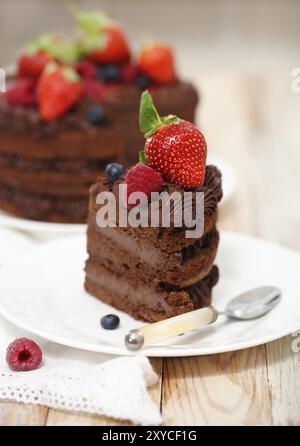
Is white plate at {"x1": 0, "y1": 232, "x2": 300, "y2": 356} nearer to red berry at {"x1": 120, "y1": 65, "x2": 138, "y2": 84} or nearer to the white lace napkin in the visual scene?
the white lace napkin

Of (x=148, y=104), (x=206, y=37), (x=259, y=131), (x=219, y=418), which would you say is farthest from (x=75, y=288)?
(x=206, y=37)

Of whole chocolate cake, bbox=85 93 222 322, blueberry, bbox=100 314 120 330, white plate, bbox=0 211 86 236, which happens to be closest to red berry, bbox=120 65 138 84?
white plate, bbox=0 211 86 236

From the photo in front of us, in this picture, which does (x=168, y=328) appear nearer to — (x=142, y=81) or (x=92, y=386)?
(x=92, y=386)

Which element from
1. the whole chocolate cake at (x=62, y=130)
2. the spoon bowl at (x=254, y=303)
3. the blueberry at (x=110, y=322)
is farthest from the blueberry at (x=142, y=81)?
the blueberry at (x=110, y=322)

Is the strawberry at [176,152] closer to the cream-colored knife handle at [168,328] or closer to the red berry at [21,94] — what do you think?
the cream-colored knife handle at [168,328]

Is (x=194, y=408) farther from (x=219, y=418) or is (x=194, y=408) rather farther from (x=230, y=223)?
(x=230, y=223)

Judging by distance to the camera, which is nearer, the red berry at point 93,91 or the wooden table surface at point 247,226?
the wooden table surface at point 247,226
